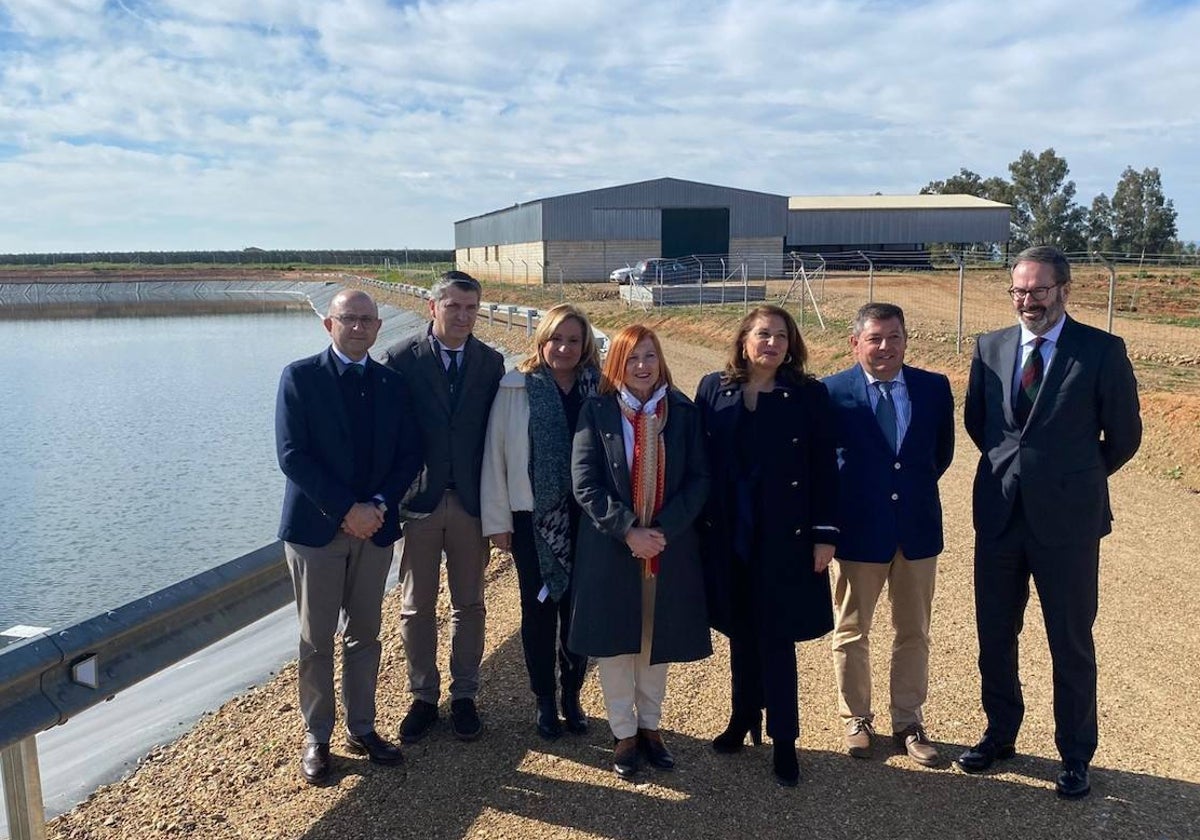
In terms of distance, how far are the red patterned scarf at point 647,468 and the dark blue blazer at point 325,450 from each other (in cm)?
96

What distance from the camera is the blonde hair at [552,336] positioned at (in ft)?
13.4

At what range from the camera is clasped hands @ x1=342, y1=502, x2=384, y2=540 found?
372cm

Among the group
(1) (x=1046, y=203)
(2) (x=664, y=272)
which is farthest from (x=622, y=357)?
(1) (x=1046, y=203)

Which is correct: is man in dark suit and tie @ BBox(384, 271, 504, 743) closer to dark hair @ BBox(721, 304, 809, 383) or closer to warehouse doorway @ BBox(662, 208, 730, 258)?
dark hair @ BBox(721, 304, 809, 383)

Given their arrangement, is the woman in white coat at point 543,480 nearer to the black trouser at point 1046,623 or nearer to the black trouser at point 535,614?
the black trouser at point 535,614

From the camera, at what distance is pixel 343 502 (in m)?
3.68

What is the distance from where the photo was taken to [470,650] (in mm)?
4305

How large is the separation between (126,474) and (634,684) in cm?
1337

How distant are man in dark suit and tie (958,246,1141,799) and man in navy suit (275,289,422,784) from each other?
2450mm

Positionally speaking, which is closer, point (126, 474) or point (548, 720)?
point (548, 720)

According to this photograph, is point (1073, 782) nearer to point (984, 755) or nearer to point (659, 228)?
point (984, 755)

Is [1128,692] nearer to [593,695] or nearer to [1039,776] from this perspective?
[1039,776]

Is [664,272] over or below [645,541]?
over

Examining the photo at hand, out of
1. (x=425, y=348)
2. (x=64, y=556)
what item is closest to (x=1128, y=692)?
(x=425, y=348)
